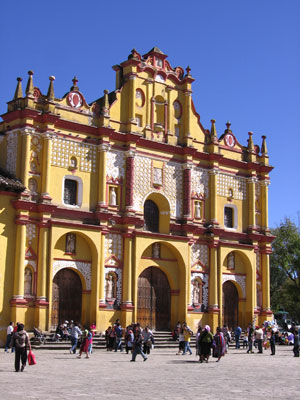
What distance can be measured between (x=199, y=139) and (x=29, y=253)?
1521 centimetres

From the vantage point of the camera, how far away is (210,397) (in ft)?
52.0

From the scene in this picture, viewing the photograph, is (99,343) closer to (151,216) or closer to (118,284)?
(118,284)

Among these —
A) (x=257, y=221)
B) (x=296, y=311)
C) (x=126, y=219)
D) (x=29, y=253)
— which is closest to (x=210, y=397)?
(x=29, y=253)

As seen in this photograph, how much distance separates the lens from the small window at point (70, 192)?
37.5 m

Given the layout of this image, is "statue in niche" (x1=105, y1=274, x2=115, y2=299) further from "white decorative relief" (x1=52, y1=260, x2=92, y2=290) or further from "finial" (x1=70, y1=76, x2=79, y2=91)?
"finial" (x1=70, y1=76, x2=79, y2=91)

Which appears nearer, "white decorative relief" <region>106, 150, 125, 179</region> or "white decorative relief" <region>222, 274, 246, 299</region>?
"white decorative relief" <region>106, 150, 125, 179</region>

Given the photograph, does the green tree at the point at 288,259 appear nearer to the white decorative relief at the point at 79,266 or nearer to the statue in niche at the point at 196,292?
the statue in niche at the point at 196,292

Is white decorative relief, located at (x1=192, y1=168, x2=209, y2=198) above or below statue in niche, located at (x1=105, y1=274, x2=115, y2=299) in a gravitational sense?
above

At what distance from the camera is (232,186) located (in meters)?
46.0

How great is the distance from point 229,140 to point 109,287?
48.3 ft

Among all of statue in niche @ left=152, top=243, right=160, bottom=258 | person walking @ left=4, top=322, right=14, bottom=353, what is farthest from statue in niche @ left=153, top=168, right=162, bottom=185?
person walking @ left=4, top=322, right=14, bottom=353

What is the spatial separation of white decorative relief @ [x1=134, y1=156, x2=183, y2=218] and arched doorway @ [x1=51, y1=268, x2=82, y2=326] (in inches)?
236

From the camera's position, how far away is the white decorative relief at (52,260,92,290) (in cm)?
3625

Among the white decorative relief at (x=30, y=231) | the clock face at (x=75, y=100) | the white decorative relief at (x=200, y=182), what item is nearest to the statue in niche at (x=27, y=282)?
the white decorative relief at (x=30, y=231)
